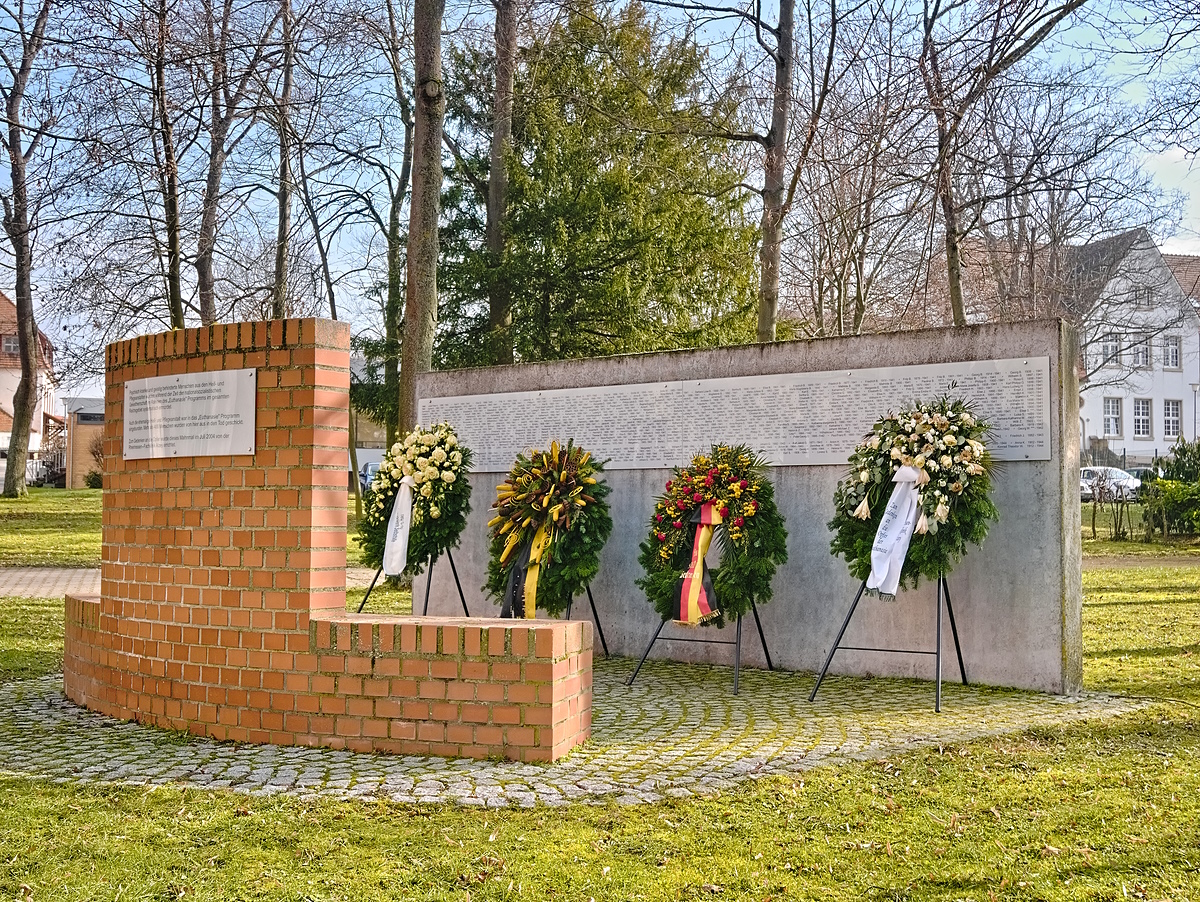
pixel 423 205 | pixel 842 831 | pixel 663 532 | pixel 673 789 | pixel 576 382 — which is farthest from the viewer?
pixel 423 205

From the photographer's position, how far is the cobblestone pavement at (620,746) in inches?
194

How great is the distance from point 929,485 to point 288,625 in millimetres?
4136

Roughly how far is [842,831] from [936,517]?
3.38m

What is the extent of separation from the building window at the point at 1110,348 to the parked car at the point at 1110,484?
341 cm

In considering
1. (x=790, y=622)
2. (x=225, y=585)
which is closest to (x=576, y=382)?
(x=790, y=622)

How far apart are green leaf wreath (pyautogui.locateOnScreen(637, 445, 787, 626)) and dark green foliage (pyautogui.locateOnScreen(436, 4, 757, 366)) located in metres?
12.2

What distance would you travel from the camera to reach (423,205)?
13.6 meters

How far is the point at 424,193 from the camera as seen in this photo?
44.6ft

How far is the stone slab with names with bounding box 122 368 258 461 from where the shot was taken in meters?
6.02

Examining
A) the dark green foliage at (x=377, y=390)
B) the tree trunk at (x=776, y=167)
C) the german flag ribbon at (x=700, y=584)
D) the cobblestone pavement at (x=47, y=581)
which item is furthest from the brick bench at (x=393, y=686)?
the dark green foliage at (x=377, y=390)

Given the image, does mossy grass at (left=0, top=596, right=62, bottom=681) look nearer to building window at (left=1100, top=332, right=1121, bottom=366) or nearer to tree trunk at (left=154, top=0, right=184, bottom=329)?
tree trunk at (left=154, top=0, right=184, bottom=329)

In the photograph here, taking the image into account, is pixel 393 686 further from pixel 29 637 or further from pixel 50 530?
pixel 50 530

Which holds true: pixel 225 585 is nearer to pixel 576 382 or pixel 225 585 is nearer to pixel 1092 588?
pixel 576 382

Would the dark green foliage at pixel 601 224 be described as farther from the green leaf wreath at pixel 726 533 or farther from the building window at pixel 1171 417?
the building window at pixel 1171 417
